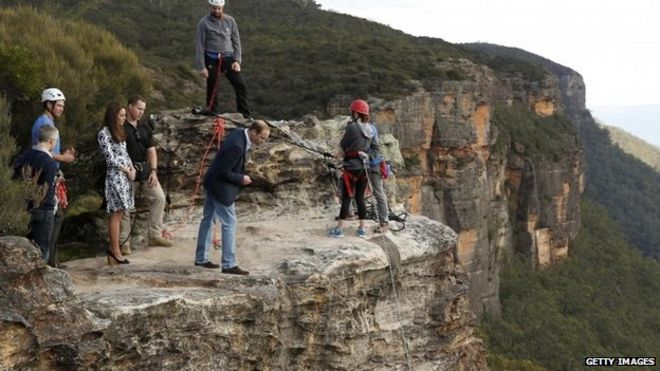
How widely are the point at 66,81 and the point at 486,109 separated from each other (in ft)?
144

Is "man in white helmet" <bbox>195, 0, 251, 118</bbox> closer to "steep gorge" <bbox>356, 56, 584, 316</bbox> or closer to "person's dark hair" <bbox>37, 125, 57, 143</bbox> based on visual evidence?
"person's dark hair" <bbox>37, 125, 57, 143</bbox>

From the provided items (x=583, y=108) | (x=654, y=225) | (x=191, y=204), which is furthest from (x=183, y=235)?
(x=583, y=108)

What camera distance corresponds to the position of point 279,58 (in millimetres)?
54250

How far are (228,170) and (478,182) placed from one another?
46.1 m

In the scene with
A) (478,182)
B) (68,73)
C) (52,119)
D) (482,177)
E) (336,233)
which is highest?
(68,73)

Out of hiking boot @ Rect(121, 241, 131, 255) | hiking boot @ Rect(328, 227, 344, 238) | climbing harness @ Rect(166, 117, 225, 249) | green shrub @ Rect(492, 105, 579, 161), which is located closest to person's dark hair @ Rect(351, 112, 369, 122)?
hiking boot @ Rect(328, 227, 344, 238)

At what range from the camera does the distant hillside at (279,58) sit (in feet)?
146

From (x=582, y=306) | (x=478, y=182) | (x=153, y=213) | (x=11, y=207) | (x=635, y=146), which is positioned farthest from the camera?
(x=635, y=146)

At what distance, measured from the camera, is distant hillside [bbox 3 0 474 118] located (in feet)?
146

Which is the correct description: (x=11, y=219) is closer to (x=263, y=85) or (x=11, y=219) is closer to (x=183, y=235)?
(x=183, y=235)

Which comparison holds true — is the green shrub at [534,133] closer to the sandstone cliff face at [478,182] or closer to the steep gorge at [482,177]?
the steep gorge at [482,177]

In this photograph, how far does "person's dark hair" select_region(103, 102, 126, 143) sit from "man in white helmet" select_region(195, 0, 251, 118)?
277 cm

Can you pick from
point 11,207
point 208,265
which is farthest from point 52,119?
point 208,265

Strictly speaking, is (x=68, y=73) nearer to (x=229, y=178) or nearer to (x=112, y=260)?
(x=112, y=260)
